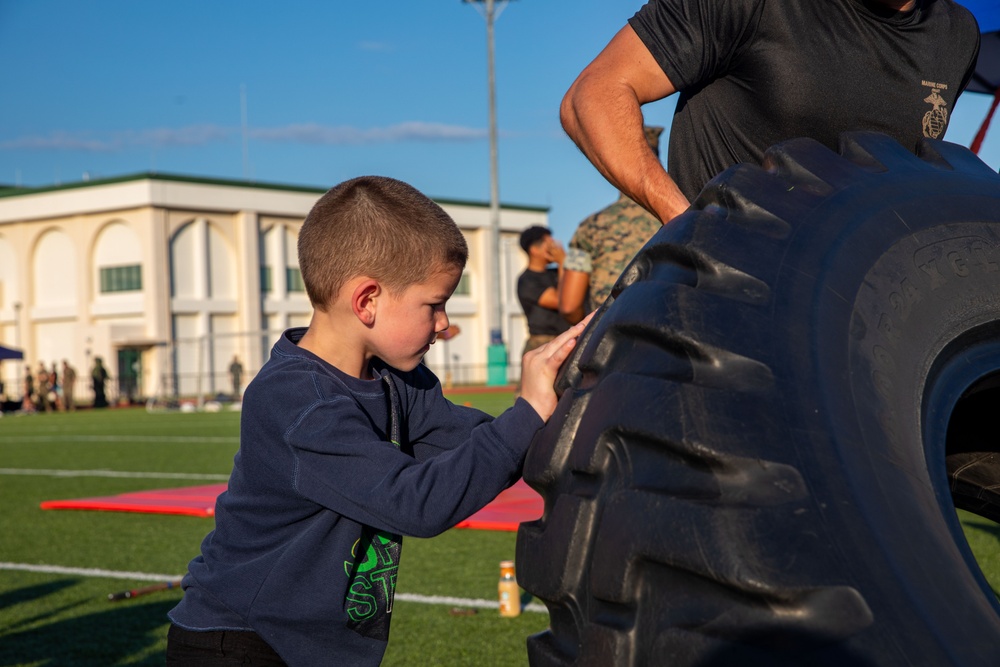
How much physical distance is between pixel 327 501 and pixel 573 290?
4450 mm

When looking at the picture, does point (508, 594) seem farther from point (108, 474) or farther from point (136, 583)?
point (108, 474)

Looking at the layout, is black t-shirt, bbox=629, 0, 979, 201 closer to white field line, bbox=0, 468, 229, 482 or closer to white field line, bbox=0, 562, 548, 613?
white field line, bbox=0, 562, 548, 613

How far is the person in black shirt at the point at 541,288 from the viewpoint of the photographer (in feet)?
27.1

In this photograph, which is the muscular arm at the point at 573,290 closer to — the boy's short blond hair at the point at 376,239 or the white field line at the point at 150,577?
the white field line at the point at 150,577

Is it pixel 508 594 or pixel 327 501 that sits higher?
pixel 327 501

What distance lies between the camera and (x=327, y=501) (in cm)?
203

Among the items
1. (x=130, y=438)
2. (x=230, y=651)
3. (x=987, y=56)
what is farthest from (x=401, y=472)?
(x=130, y=438)

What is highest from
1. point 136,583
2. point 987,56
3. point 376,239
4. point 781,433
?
point 987,56

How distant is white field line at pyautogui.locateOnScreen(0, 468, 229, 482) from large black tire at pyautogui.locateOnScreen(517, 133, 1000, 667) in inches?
356

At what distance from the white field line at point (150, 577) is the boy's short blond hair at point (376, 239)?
8.43 ft

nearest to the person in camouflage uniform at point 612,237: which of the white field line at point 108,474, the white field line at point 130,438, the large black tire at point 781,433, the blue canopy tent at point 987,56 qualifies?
the blue canopy tent at point 987,56

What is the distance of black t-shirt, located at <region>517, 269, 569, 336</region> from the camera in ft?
27.5

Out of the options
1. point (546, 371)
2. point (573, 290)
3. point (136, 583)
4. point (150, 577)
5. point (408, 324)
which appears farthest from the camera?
point (573, 290)

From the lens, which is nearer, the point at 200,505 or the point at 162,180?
the point at 200,505
